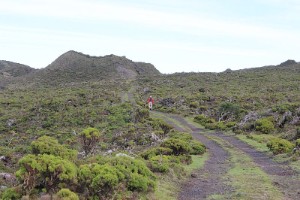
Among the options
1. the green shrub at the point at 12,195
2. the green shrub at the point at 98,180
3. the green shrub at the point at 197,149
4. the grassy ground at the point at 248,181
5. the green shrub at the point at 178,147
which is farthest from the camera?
the green shrub at the point at 197,149

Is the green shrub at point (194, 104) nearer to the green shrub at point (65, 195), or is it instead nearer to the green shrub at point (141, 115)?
the green shrub at point (141, 115)

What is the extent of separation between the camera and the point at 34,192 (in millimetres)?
8516

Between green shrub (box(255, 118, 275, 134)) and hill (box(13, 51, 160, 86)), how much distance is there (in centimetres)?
7054

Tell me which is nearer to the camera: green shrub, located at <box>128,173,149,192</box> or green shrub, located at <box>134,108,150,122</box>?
green shrub, located at <box>128,173,149,192</box>

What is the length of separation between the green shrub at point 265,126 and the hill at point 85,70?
7054 centimetres

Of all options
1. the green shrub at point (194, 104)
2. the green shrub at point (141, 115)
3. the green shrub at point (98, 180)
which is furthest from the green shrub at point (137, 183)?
the green shrub at point (194, 104)

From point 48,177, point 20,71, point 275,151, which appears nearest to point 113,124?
point 275,151

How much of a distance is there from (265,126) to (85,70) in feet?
289

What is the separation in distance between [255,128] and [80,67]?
3575 inches

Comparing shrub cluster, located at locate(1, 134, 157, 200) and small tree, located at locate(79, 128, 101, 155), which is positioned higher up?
shrub cluster, located at locate(1, 134, 157, 200)

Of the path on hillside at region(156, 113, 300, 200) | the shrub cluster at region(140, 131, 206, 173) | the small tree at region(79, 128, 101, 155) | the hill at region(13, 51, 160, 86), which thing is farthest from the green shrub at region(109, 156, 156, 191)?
the hill at region(13, 51, 160, 86)

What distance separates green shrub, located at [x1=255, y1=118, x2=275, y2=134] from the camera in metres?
26.8

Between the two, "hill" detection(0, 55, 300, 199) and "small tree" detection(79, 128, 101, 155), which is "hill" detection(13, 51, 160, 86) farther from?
"small tree" detection(79, 128, 101, 155)

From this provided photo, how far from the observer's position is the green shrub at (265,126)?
88.0ft
